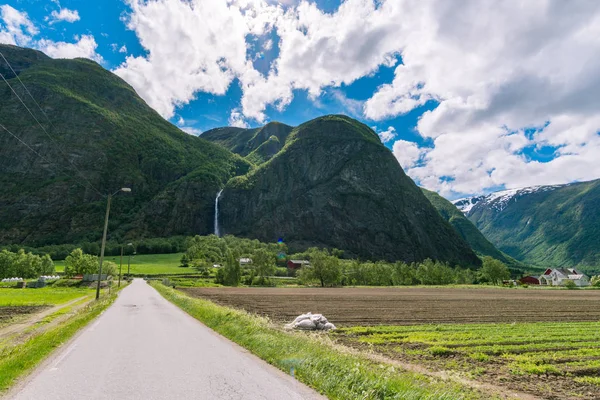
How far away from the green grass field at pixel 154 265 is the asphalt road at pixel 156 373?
363ft

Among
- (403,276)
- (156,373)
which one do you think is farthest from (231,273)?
(156,373)

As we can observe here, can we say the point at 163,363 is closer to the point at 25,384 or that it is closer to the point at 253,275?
the point at 25,384

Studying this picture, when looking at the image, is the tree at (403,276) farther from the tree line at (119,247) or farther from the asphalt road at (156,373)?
the asphalt road at (156,373)

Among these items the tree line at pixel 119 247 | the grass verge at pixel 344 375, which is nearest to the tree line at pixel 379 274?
the tree line at pixel 119 247

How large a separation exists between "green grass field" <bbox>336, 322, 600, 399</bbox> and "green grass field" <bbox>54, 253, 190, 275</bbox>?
11201cm

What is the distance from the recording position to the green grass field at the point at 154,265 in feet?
419

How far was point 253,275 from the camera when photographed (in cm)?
10794

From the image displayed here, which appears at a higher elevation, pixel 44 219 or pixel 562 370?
pixel 44 219

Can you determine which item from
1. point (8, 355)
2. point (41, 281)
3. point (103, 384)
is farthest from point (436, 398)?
point (41, 281)

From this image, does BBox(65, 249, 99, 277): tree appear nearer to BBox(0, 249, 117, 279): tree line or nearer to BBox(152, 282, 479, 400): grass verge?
BBox(0, 249, 117, 279): tree line

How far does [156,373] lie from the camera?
10055mm

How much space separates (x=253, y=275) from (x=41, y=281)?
51.9 metres

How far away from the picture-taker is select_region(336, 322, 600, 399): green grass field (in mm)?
11602

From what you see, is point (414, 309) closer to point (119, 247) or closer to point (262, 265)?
point (262, 265)
